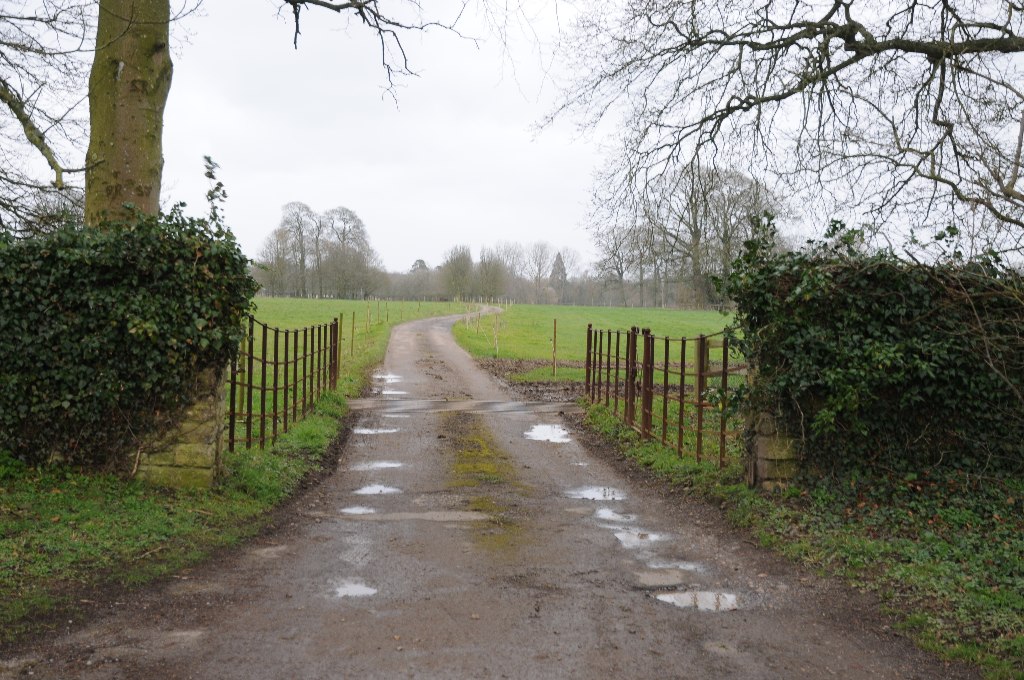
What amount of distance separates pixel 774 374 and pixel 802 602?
268 cm

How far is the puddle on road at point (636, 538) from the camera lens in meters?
6.33

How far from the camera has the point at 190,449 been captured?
6.91m

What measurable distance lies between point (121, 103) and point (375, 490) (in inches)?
186

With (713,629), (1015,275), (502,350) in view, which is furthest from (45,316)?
(502,350)

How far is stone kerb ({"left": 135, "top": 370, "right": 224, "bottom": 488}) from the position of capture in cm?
684

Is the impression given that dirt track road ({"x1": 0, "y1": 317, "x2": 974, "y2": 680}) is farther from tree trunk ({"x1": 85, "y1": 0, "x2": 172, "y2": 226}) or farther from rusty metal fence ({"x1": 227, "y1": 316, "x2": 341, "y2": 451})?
tree trunk ({"x1": 85, "y1": 0, "x2": 172, "y2": 226})

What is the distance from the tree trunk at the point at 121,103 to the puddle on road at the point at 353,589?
15.3 ft

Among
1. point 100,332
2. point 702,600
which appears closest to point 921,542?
point 702,600

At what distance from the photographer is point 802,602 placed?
4996 mm

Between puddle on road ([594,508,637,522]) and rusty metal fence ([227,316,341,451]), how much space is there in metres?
3.80

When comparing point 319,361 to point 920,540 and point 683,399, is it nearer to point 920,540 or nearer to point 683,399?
point 683,399

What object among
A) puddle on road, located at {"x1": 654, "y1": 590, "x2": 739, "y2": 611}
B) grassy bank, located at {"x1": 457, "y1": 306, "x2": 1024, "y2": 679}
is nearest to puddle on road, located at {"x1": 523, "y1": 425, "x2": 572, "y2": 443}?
grassy bank, located at {"x1": 457, "y1": 306, "x2": 1024, "y2": 679}

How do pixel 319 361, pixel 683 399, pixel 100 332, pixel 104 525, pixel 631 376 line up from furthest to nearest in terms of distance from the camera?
pixel 319 361 < pixel 631 376 < pixel 683 399 < pixel 100 332 < pixel 104 525

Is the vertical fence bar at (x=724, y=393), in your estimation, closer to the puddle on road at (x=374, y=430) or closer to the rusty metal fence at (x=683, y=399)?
the rusty metal fence at (x=683, y=399)
